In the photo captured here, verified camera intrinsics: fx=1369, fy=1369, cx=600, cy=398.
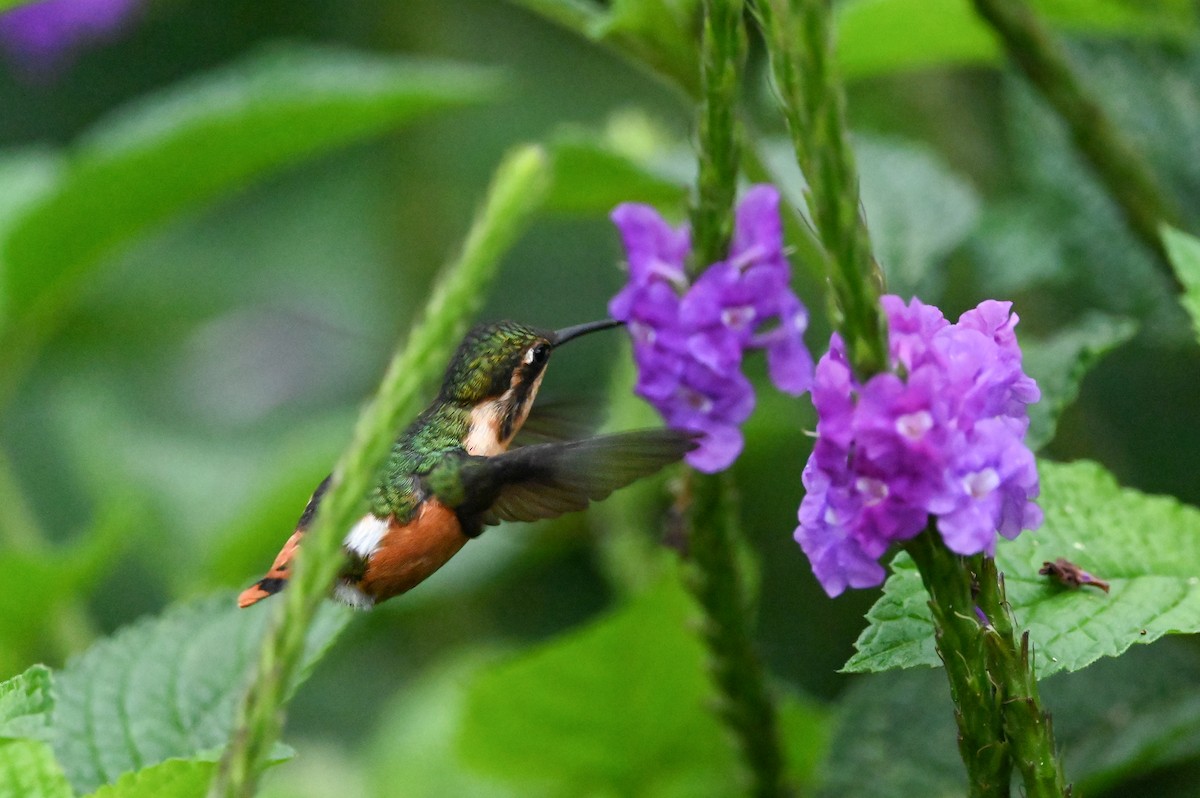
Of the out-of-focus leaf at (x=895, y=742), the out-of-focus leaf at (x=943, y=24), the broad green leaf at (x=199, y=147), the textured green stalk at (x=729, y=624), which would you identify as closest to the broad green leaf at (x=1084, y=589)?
the textured green stalk at (x=729, y=624)

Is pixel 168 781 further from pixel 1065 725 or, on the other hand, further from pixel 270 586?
pixel 1065 725

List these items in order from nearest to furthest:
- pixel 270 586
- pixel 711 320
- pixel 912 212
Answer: pixel 270 586
pixel 711 320
pixel 912 212

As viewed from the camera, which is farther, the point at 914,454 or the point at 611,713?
the point at 611,713

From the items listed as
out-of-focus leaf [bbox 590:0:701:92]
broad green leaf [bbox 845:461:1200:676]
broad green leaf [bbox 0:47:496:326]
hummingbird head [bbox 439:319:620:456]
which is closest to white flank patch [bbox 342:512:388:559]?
hummingbird head [bbox 439:319:620:456]

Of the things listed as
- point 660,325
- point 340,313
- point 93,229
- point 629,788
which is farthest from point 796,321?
point 340,313

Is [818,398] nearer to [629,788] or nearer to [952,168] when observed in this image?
[629,788]

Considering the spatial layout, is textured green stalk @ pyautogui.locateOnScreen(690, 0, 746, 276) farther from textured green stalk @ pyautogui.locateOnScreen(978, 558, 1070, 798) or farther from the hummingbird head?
textured green stalk @ pyautogui.locateOnScreen(978, 558, 1070, 798)

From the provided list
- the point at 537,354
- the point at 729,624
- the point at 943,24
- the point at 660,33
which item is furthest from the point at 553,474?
the point at 943,24
